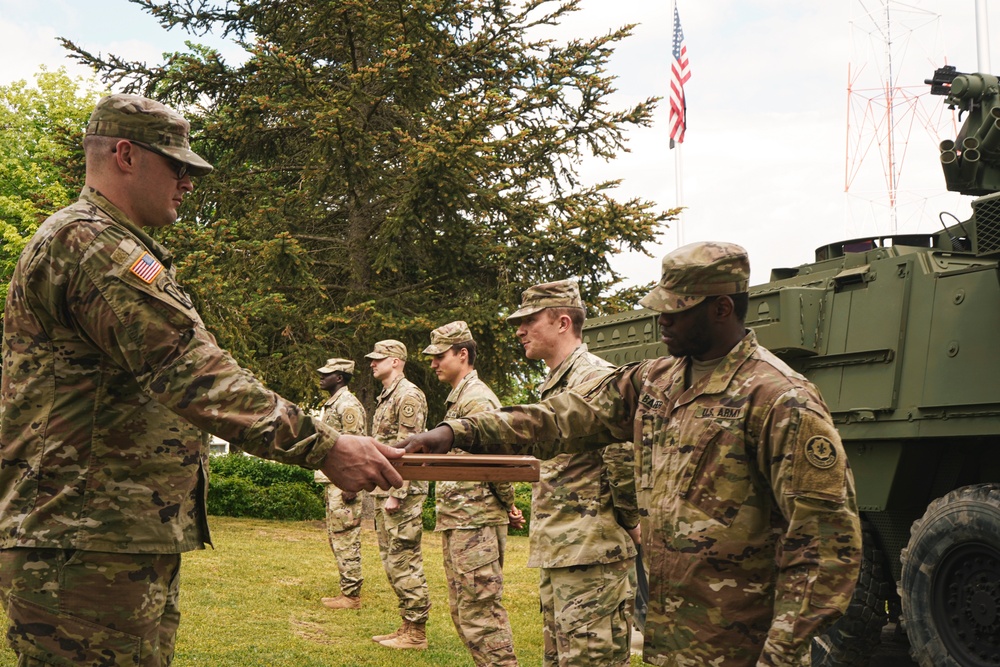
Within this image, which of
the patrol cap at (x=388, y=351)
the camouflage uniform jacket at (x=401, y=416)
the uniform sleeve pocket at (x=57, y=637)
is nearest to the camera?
the uniform sleeve pocket at (x=57, y=637)

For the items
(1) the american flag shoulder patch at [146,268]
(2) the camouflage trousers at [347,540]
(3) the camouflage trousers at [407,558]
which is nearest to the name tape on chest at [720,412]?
(1) the american flag shoulder patch at [146,268]

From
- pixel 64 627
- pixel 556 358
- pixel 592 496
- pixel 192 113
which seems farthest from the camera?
pixel 192 113

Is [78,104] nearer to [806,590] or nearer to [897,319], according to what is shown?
[897,319]

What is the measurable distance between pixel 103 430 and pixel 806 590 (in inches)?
84.5

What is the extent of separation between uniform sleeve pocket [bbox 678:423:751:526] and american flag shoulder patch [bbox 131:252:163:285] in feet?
5.84

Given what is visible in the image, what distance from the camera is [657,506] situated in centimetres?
353

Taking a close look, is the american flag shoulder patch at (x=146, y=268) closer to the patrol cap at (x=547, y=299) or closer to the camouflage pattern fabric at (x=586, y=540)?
the camouflage pattern fabric at (x=586, y=540)

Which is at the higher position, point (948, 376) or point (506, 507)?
point (948, 376)

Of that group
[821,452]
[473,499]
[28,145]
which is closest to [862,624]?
[473,499]

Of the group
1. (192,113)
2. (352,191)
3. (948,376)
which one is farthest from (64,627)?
(192,113)

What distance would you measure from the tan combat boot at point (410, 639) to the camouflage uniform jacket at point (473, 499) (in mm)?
1983

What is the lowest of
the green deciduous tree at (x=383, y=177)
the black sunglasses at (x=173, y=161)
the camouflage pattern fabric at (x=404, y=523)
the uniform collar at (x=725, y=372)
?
the camouflage pattern fabric at (x=404, y=523)

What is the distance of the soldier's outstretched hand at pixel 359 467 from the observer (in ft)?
11.1

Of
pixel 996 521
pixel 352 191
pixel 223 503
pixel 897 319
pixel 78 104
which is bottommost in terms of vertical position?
pixel 223 503
